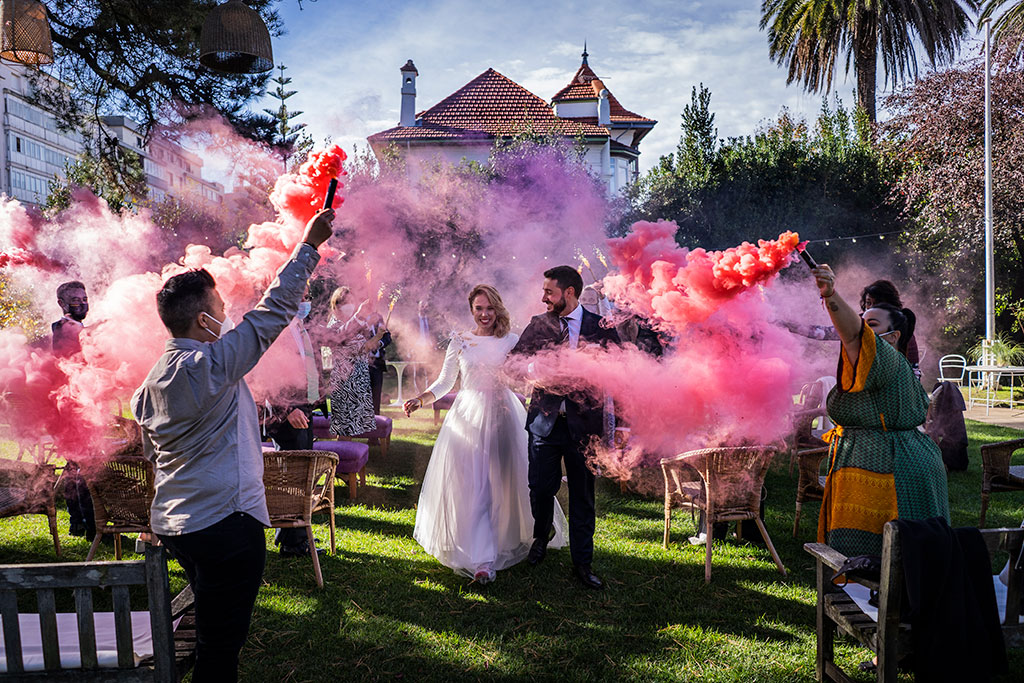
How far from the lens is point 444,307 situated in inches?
668

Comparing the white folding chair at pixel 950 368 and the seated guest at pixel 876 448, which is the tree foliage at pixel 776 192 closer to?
the white folding chair at pixel 950 368

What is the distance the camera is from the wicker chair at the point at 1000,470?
5598 millimetres

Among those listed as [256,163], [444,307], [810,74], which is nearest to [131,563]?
[256,163]

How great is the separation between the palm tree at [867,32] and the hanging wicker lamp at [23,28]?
22117 millimetres

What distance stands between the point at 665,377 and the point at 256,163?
490 centimetres

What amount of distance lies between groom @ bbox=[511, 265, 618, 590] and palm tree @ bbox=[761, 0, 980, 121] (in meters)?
20.7

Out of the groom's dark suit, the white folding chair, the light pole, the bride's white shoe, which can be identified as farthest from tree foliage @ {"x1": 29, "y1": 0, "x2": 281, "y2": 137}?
the light pole

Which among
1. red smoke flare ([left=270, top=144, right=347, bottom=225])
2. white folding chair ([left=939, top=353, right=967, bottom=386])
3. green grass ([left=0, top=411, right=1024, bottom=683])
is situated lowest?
green grass ([left=0, top=411, right=1024, bottom=683])

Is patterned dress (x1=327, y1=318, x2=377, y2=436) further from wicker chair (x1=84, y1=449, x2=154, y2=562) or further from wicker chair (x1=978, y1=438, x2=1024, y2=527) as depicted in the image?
wicker chair (x1=978, y1=438, x2=1024, y2=527)

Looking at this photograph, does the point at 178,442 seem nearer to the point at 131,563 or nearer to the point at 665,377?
the point at 131,563

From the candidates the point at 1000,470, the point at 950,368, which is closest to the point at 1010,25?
the point at 950,368

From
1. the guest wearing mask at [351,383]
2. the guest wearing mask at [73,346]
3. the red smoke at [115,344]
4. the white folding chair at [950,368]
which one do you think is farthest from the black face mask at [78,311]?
the white folding chair at [950,368]

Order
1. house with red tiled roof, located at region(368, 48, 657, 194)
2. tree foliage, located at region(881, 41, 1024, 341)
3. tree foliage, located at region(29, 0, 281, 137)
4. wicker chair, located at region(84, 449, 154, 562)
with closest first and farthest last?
wicker chair, located at region(84, 449, 154, 562) < tree foliage, located at region(29, 0, 281, 137) < tree foliage, located at region(881, 41, 1024, 341) < house with red tiled roof, located at region(368, 48, 657, 194)

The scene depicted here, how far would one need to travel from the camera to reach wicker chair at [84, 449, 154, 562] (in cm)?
457
